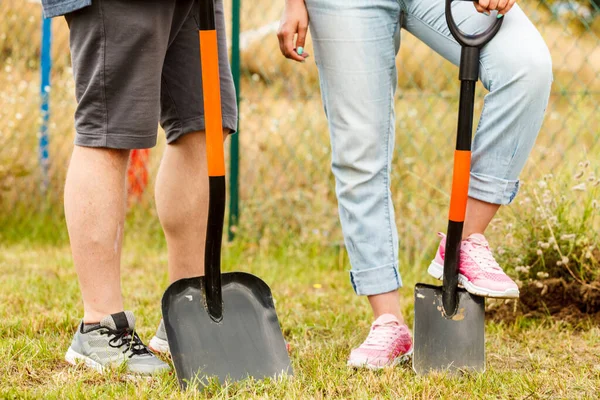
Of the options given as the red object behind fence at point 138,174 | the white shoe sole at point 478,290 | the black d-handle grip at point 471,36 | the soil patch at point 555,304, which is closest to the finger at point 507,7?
the black d-handle grip at point 471,36

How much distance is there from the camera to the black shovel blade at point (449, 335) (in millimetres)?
1974

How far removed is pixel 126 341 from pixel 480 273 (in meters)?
0.92

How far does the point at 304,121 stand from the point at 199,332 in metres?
2.77

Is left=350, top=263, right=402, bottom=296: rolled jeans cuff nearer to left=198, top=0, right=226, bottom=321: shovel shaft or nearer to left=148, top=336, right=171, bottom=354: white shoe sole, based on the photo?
left=198, top=0, right=226, bottom=321: shovel shaft

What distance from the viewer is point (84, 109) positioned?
1.93 metres

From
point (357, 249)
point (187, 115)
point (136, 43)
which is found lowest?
point (357, 249)

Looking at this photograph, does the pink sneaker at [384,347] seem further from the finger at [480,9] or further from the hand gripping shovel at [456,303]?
the finger at [480,9]

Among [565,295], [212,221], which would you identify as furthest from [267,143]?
[212,221]

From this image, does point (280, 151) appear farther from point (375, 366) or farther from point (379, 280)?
point (375, 366)

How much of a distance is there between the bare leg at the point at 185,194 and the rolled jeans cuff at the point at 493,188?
70 cm

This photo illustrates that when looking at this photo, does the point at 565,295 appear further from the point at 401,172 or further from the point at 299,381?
the point at 401,172

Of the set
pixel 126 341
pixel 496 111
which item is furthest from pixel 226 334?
pixel 496 111

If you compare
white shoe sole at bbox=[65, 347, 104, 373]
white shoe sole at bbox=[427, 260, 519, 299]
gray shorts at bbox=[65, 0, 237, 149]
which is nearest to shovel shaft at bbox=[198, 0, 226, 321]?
gray shorts at bbox=[65, 0, 237, 149]

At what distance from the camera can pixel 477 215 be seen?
201 cm
